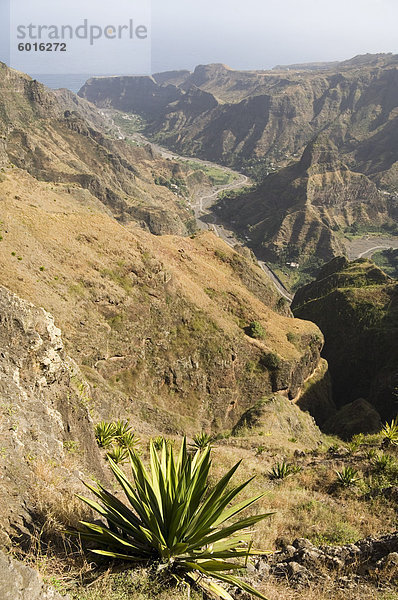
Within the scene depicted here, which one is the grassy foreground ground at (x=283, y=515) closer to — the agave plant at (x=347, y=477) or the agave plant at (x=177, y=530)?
the agave plant at (x=347, y=477)

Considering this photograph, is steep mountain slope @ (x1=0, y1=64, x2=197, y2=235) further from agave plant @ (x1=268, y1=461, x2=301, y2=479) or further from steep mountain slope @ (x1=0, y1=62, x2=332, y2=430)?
agave plant @ (x1=268, y1=461, x2=301, y2=479)

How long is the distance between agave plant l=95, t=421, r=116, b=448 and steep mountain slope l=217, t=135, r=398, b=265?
109116 mm

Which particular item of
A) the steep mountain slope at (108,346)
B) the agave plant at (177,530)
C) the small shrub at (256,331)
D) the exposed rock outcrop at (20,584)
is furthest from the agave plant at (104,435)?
the small shrub at (256,331)

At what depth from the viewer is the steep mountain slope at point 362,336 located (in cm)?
3813

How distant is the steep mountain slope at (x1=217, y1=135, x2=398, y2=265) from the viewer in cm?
11925

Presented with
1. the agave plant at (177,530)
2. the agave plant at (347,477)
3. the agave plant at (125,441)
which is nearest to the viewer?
the agave plant at (177,530)

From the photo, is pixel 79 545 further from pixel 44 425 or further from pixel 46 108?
pixel 46 108

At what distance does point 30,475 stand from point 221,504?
3.06m

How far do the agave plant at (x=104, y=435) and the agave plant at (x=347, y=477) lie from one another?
7.03m

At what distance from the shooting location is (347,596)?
17.3 feet

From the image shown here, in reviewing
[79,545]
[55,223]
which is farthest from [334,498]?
[55,223]

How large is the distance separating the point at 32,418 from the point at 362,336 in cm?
4431

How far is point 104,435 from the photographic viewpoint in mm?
11438

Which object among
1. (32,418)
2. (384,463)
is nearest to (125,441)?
(32,418)
